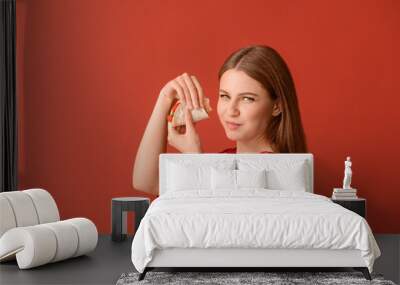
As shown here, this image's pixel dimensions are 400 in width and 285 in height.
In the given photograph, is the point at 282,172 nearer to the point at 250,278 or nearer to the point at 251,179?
the point at 251,179

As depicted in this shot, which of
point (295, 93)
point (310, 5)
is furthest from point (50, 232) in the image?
point (310, 5)

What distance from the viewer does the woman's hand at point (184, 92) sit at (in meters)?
7.07

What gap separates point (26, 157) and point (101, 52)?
1373mm

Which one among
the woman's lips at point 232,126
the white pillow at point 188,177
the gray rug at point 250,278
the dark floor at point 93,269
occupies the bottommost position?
the dark floor at point 93,269

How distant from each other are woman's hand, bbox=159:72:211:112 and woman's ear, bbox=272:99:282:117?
695 millimetres

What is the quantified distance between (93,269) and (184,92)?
7.68 ft

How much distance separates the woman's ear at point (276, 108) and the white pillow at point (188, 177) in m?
0.82

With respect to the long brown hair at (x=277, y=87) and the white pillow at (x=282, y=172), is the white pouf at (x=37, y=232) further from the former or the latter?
the long brown hair at (x=277, y=87)

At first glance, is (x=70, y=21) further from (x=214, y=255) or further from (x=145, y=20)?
(x=214, y=255)

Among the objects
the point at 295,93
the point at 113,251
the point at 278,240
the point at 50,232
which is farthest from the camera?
the point at 295,93

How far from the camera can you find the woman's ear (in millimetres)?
6871

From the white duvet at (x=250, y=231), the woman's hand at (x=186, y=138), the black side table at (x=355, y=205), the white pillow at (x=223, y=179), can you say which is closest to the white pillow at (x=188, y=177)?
the white pillow at (x=223, y=179)

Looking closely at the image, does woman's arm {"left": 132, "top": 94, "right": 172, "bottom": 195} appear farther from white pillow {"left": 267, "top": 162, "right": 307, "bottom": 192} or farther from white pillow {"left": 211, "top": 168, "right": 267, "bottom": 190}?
white pillow {"left": 267, "top": 162, "right": 307, "bottom": 192}

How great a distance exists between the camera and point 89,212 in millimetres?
7305
